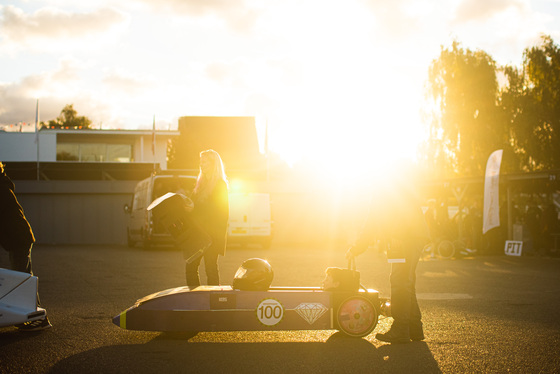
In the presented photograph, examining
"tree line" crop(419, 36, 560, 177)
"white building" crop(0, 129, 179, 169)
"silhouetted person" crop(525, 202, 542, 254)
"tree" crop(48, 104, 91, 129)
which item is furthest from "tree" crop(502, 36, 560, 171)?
"tree" crop(48, 104, 91, 129)

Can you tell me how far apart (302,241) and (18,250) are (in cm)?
2855

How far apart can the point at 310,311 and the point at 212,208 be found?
175 cm

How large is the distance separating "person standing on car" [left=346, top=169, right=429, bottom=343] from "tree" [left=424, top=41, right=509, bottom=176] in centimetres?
2847

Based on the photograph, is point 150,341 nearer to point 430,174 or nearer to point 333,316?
point 333,316

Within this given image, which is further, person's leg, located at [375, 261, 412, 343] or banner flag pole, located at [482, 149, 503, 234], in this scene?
banner flag pole, located at [482, 149, 503, 234]

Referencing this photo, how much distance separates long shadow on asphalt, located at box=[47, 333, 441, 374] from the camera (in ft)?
16.4

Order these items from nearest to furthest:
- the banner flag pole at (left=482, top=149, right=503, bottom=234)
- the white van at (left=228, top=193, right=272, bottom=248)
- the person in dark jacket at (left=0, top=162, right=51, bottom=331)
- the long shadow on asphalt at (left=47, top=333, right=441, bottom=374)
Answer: the long shadow on asphalt at (left=47, top=333, right=441, bottom=374)
the person in dark jacket at (left=0, top=162, right=51, bottom=331)
the banner flag pole at (left=482, top=149, right=503, bottom=234)
the white van at (left=228, top=193, right=272, bottom=248)

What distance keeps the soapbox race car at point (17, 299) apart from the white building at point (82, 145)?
36.3m

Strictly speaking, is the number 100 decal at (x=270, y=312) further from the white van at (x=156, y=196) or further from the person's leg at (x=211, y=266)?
the white van at (x=156, y=196)

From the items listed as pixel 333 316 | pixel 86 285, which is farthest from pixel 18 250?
pixel 86 285

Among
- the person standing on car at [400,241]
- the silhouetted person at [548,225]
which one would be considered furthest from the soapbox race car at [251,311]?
the silhouetted person at [548,225]

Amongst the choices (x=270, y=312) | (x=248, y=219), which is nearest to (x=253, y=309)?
(x=270, y=312)

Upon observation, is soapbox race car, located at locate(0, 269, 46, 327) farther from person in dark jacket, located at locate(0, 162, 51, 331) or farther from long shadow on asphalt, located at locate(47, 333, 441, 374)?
long shadow on asphalt, located at locate(47, 333, 441, 374)

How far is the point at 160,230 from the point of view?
2292cm
